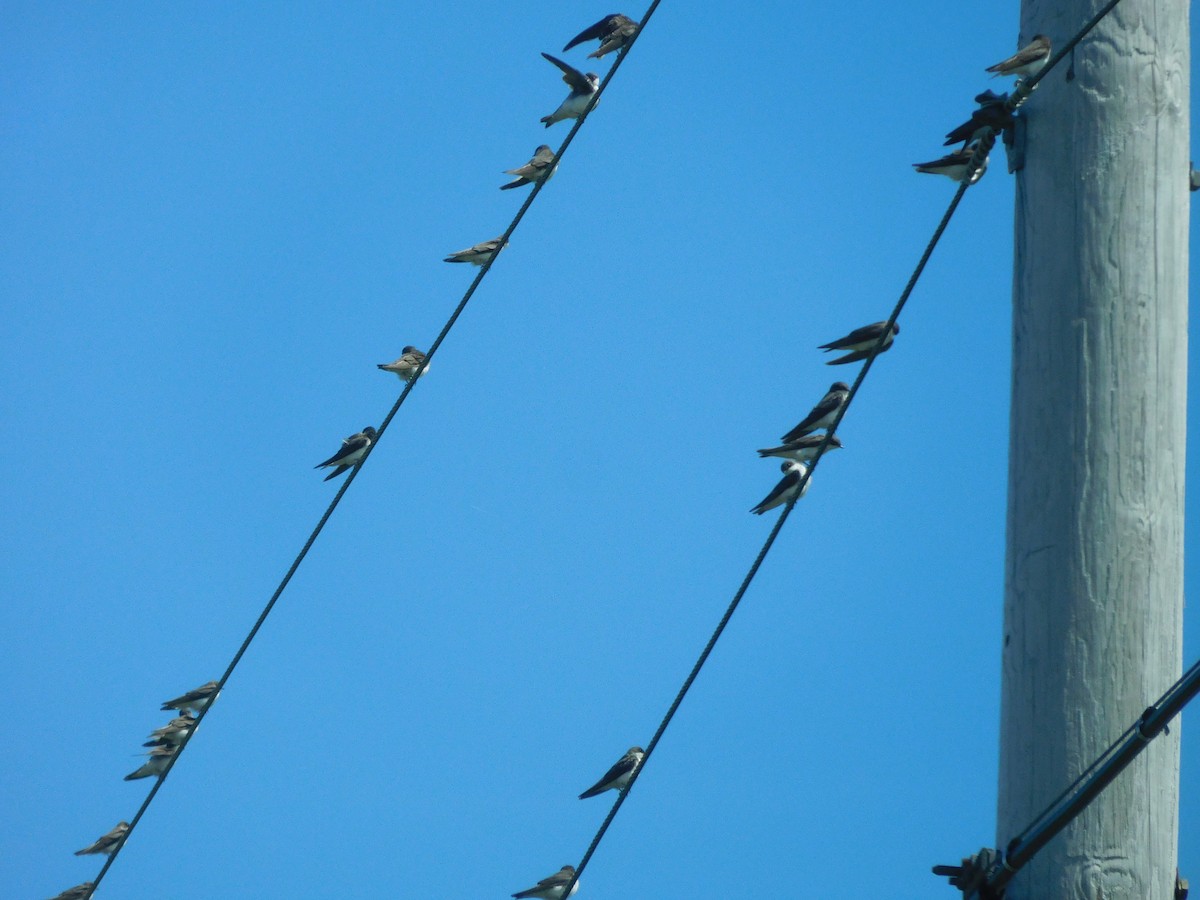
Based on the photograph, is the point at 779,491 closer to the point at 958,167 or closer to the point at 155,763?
the point at 958,167

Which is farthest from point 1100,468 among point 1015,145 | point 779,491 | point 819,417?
point 819,417

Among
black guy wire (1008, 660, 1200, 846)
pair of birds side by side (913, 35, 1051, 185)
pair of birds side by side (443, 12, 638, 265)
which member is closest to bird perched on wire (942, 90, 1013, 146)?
pair of birds side by side (913, 35, 1051, 185)

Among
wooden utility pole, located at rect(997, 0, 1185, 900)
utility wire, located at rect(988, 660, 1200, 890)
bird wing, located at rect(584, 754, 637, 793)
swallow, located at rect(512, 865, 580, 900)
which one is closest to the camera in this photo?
utility wire, located at rect(988, 660, 1200, 890)

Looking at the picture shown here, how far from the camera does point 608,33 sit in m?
10.7

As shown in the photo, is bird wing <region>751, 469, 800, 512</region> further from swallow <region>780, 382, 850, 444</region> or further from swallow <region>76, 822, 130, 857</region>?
swallow <region>76, 822, 130, 857</region>

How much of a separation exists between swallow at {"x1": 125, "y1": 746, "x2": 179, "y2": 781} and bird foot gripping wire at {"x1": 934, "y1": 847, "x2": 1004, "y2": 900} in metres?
8.85

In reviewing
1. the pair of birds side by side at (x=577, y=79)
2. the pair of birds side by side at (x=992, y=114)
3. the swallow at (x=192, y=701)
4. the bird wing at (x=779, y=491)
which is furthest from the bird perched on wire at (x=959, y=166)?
the swallow at (x=192, y=701)

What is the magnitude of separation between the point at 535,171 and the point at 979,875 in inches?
360

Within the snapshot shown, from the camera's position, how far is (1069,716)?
138 inches

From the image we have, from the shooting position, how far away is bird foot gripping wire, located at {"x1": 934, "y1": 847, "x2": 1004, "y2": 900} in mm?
3598

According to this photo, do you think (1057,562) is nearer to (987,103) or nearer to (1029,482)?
(1029,482)

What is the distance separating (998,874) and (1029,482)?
106 centimetres

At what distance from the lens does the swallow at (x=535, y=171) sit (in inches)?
308

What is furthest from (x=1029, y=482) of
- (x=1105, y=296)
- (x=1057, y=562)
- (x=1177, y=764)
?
(x=1177, y=764)
